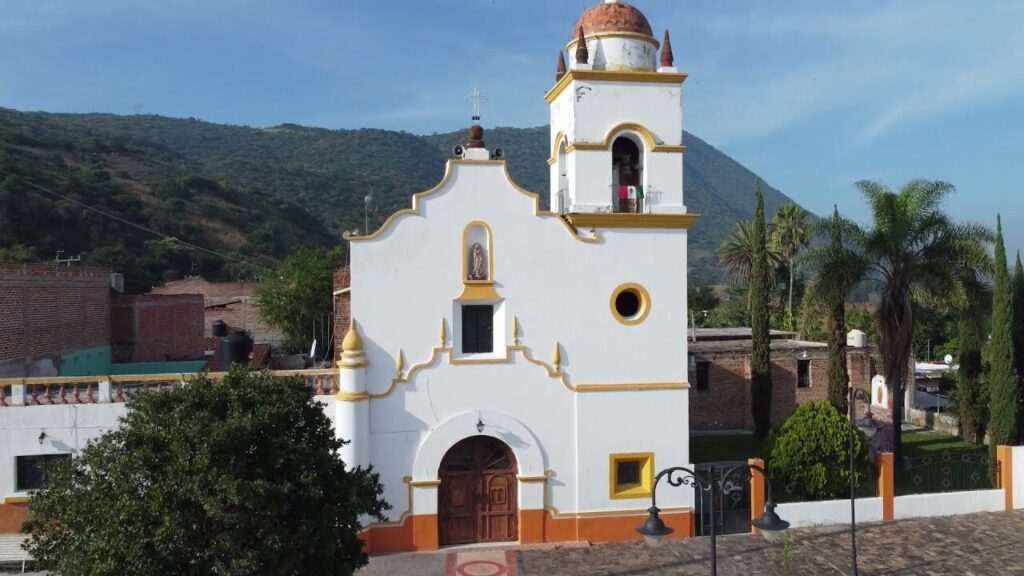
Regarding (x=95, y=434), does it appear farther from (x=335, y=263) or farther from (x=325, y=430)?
(x=335, y=263)

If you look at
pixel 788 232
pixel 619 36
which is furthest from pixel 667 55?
pixel 788 232

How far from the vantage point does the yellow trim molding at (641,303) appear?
1538 cm

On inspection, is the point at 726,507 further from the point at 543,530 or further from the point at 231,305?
the point at 231,305

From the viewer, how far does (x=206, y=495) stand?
8797 millimetres

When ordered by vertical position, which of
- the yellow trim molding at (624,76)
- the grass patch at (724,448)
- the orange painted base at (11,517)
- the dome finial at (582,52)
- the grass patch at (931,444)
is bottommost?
the grass patch at (931,444)

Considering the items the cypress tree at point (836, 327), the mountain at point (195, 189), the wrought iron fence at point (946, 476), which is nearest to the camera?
the wrought iron fence at point (946, 476)

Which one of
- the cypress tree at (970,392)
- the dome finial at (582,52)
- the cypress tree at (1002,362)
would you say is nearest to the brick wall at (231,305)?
the dome finial at (582,52)

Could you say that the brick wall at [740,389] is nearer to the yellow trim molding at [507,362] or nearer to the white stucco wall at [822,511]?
the white stucco wall at [822,511]

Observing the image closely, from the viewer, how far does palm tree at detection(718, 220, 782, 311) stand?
46.6 metres

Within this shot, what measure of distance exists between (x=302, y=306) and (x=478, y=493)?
23.7m

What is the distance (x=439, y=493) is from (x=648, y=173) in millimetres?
7561

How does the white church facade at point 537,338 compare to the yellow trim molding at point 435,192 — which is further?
the white church facade at point 537,338

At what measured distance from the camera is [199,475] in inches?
348

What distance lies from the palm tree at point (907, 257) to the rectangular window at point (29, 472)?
19385 millimetres
